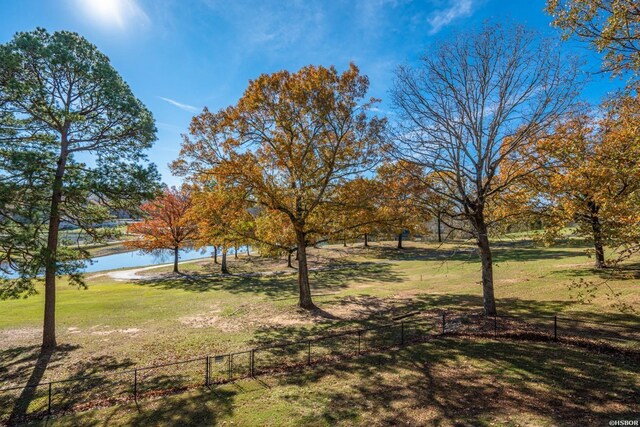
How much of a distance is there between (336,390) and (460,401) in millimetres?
3342

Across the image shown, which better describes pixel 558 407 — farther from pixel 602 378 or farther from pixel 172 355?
pixel 172 355

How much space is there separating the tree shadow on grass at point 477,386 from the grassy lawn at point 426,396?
0.08 feet

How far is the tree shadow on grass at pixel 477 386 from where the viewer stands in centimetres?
774

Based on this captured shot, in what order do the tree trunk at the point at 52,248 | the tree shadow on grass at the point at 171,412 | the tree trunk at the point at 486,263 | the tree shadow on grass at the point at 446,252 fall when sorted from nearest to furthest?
the tree shadow on grass at the point at 171,412 < the tree trunk at the point at 52,248 < the tree trunk at the point at 486,263 < the tree shadow on grass at the point at 446,252

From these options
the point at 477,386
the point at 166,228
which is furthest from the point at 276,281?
the point at 477,386

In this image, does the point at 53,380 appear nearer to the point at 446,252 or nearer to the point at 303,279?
the point at 303,279

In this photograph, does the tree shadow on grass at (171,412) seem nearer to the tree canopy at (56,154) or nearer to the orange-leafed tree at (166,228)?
the tree canopy at (56,154)

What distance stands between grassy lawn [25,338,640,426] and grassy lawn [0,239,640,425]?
0.08 m

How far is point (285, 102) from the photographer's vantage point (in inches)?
748

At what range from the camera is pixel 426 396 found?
8945 mm

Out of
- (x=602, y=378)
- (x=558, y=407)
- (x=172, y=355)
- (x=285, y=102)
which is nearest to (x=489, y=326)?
(x=602, y=378)

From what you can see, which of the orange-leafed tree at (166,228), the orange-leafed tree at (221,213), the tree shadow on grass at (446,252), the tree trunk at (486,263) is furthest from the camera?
the tree shadow on grass at (446,252)

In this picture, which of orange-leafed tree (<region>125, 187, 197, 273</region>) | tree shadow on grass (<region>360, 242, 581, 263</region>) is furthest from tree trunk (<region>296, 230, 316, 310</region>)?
tree shadow on grass (<region>360, 242, 581, 263</region>)

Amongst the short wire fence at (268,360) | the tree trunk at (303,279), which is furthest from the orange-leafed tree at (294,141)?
the short wire fence at (268,360)
